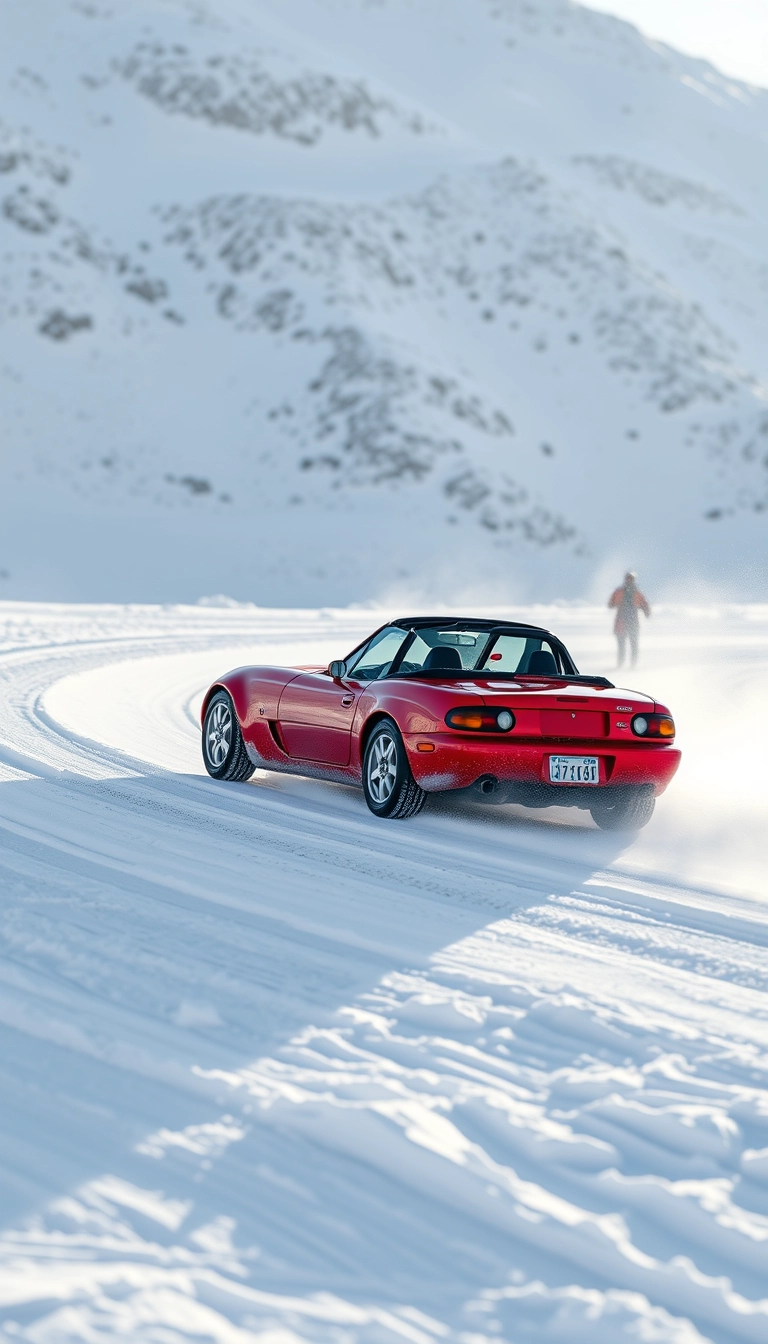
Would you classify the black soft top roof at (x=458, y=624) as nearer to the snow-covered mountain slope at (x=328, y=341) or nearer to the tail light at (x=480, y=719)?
the tail light at (x=480, y=719)

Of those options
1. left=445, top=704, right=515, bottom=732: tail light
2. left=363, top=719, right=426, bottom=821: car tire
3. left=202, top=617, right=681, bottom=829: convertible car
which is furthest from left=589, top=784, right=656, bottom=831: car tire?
left=363, top=719, right=426, bottom=821: car tire

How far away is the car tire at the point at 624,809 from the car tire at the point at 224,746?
242 centimetres

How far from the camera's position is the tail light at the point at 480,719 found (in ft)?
24.3

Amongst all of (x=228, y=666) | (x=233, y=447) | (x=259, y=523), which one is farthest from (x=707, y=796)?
(x=233, y=447)

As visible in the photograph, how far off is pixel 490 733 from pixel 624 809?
42.3 inches

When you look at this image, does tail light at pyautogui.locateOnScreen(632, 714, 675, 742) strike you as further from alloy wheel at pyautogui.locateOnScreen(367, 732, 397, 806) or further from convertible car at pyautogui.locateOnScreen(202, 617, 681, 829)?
alloy wheel at pyautogui.locateOnScreen(367, 732, 397, 806)

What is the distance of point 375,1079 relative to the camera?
3705 mm

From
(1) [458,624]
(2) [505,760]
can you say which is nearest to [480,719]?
(2) [505,760]

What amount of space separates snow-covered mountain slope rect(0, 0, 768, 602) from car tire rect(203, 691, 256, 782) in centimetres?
3933

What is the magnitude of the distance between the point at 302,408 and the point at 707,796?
5578 cm

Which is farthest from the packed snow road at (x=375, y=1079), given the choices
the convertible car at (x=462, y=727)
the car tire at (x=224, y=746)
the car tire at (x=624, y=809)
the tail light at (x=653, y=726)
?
the car tire at (x=224, y=746)

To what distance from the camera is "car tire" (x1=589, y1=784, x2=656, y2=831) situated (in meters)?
7.84

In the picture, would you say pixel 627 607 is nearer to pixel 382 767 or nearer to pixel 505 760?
pixel 382 767

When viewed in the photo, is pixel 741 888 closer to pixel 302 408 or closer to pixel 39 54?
pixel 302 408
